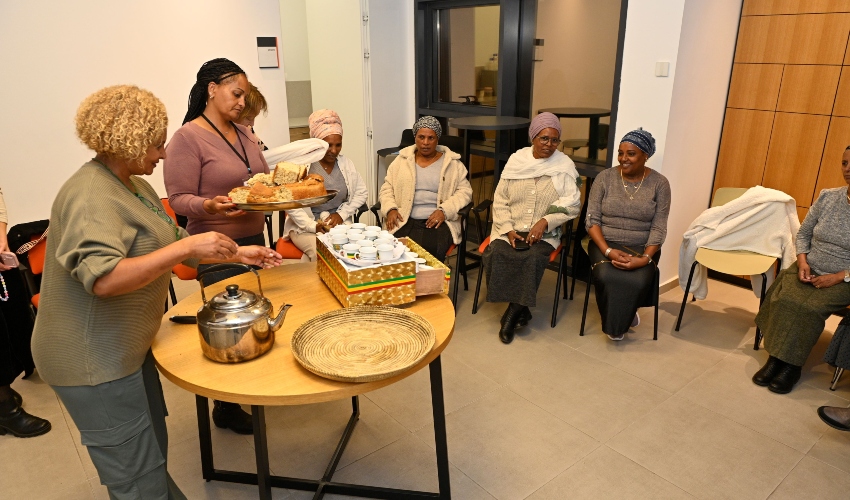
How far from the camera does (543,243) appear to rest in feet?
11.3

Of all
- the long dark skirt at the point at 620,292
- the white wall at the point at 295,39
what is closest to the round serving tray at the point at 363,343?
the long dark skirt at the point at 620,292

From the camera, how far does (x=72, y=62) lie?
370 cm

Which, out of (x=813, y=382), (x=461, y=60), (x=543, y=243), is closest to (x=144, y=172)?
(x=543, y=243)

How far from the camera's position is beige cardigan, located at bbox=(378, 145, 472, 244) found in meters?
3.73

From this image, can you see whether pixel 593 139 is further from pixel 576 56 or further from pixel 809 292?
pixel 809 292

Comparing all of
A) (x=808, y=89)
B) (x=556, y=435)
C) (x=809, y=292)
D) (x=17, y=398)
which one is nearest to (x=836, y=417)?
(x=809, y=292)

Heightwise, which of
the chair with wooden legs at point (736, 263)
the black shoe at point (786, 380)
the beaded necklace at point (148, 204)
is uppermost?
the beaded necklace at point (148, 204)

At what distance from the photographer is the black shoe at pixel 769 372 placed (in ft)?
9.53

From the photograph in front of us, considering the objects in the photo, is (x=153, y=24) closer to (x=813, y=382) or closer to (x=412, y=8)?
(x=412, y=8)

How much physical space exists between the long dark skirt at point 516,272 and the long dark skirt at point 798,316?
4.00ft

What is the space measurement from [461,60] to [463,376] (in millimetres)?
3020

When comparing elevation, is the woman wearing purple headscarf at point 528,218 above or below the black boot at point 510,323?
above

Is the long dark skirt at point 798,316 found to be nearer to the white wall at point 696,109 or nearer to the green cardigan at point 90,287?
the white wall at point 696,109

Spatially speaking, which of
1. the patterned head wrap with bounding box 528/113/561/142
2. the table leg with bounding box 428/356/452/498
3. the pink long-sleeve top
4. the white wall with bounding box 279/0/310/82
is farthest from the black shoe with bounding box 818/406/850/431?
the white wall with bounding box 279/0/310/82
